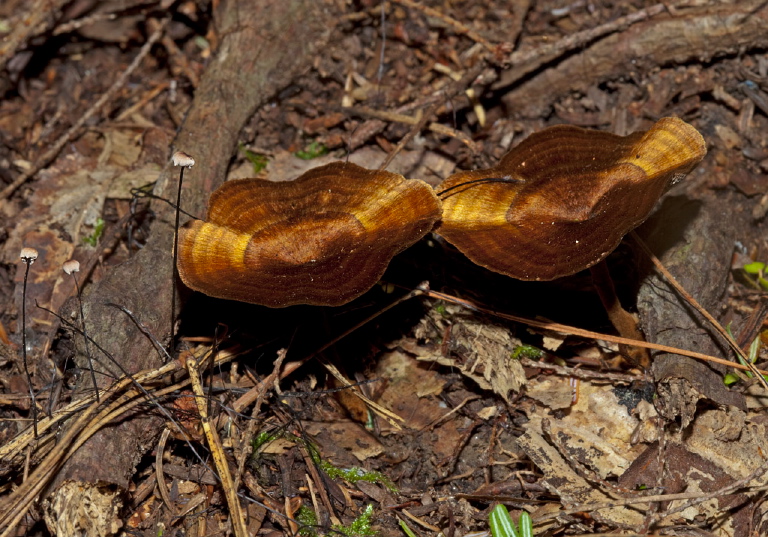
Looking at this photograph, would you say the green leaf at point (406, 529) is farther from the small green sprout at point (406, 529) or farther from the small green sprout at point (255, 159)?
the small green sprout at point (255, 159)

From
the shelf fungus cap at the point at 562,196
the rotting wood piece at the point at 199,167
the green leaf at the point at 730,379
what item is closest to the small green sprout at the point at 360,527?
the rotting wood piece at the point at 199,167

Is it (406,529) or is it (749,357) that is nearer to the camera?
(406,529)

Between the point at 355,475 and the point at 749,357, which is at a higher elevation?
the point at 749,357

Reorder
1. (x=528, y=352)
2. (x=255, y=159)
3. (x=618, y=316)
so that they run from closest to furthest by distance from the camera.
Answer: (x=618, y=316)
(x=528, y=352)
(x=255, y=159)

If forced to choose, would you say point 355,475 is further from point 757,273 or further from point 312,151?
point 757,273

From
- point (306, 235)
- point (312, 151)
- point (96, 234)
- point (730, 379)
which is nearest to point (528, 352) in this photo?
point (730, 379)

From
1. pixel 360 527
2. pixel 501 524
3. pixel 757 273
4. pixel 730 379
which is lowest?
pixel 360 527

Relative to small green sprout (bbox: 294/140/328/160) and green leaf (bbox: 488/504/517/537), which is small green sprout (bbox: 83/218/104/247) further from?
green leaf (bbox: 488/504/517/537)
